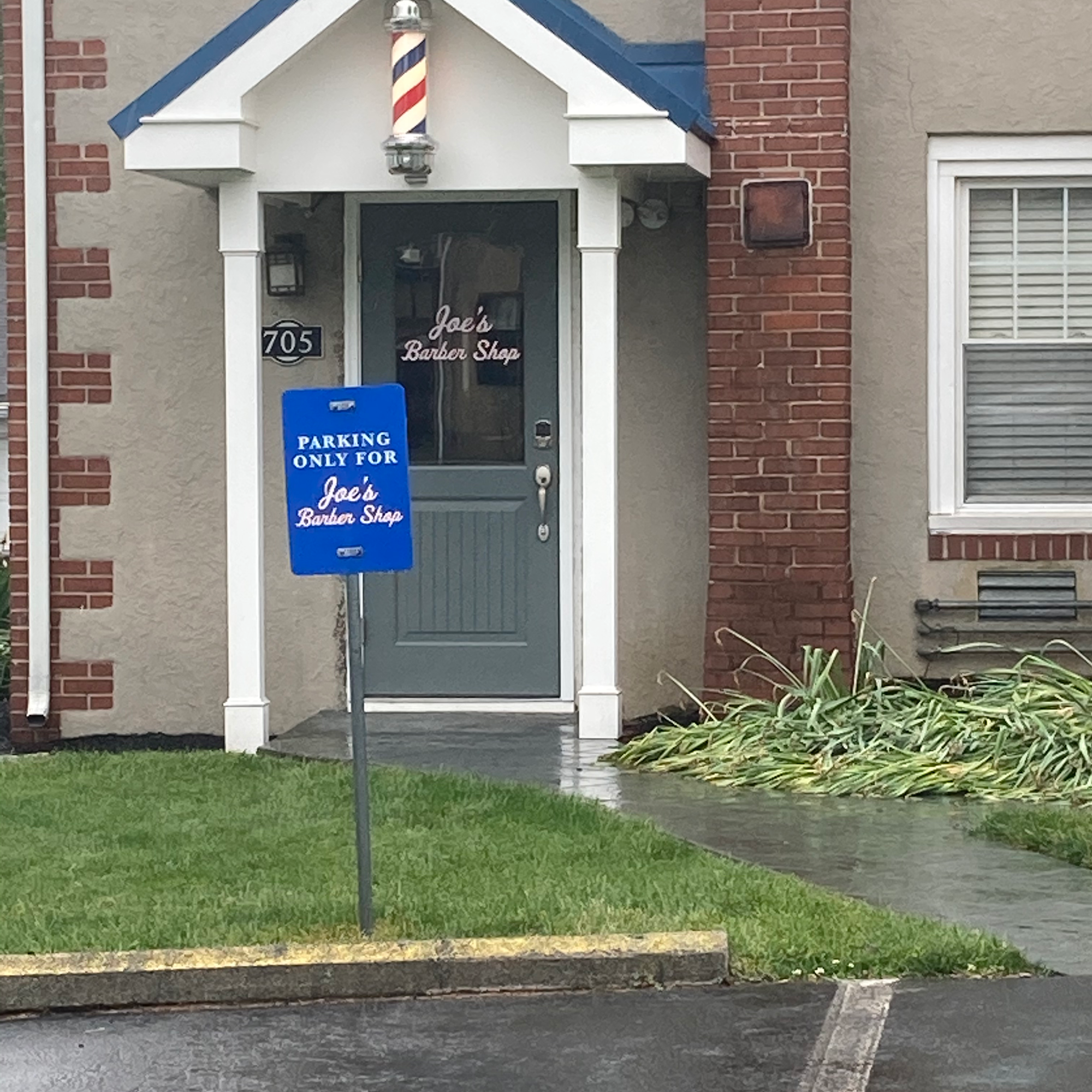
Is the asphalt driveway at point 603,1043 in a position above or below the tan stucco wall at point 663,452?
below

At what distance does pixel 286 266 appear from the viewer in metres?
A: 10.8

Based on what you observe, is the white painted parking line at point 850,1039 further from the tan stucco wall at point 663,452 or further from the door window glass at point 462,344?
the door window glass at point 462,344

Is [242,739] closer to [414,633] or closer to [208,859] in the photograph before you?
[414,633]

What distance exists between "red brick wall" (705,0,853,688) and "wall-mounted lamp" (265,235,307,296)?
2042 mm

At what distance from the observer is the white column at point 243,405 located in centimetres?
1012

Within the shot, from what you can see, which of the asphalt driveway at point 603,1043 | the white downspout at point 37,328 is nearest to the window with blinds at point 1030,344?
the white downspout at point 37,328

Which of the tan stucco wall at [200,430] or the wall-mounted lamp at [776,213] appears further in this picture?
the tan stucco wall at [200,430]

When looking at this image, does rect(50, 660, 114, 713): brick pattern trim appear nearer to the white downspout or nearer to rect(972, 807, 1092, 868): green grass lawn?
the white downspout

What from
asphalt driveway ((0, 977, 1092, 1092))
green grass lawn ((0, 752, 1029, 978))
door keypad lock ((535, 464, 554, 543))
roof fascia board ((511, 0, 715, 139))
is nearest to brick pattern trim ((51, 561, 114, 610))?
green grass lawn ((0, 752, 1029, 978))

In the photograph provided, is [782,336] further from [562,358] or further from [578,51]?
[578,51]

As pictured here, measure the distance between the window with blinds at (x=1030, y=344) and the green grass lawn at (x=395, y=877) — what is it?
3299 millimetres

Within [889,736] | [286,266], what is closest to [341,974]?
A: [889,736]

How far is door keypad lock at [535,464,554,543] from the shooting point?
420 inches

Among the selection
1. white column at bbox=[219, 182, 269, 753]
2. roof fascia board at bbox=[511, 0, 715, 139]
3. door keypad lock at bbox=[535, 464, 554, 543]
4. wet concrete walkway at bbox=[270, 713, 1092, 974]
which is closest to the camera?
wet concrete walkway at bbox=[270, 713, 1092, 974]
